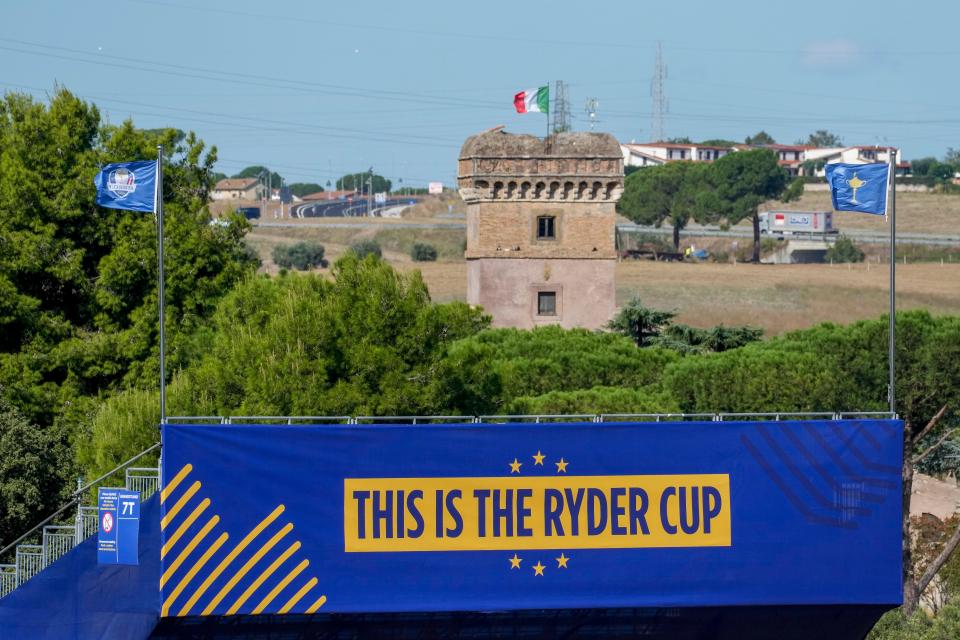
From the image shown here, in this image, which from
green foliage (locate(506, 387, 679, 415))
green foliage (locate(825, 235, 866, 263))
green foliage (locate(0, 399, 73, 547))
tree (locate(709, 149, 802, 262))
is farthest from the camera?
tree (locate(709, 149, 802, 262))

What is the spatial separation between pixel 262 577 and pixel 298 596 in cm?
57

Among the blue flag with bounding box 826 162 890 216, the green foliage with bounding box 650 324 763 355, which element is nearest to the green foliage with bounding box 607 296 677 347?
the green foliage with bounding box 650 324 763 355

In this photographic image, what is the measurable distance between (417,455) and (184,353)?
72.4 feet

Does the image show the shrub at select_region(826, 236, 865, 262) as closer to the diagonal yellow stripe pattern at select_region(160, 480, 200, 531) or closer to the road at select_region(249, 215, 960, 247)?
the road at select_region(249, 215, 960, 247)

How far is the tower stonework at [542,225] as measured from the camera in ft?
210

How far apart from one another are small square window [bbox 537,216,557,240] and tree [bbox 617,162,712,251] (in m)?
86.2

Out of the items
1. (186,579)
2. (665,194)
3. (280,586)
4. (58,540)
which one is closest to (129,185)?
(58,540)

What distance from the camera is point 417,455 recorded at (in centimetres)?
2266

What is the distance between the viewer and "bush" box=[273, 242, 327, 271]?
465 ft

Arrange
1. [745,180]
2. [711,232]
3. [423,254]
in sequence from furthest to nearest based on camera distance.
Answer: [711,232]
[745,180]
[423,254]

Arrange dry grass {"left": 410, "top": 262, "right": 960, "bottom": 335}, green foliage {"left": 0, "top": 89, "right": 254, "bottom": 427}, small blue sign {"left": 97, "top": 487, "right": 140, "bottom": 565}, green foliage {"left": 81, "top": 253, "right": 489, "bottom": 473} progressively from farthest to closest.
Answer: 1. dry grass {"left": 410, "top": 262, "right": 960, "bottom": 335}
2. green foliage {"left": 0, "top": 89, "right": 254, "bottom": 427}
3. green foliage {"left": 81, "top": 253, "right": 489, "bottom": 473}
4. small blue sign {"left": 97, "top": 487, "right": 140, "bottom": 565}

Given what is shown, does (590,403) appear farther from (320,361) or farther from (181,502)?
(181,502)

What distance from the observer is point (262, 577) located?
73.4ft

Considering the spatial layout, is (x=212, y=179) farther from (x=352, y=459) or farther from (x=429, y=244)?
(x=429, y=244)
